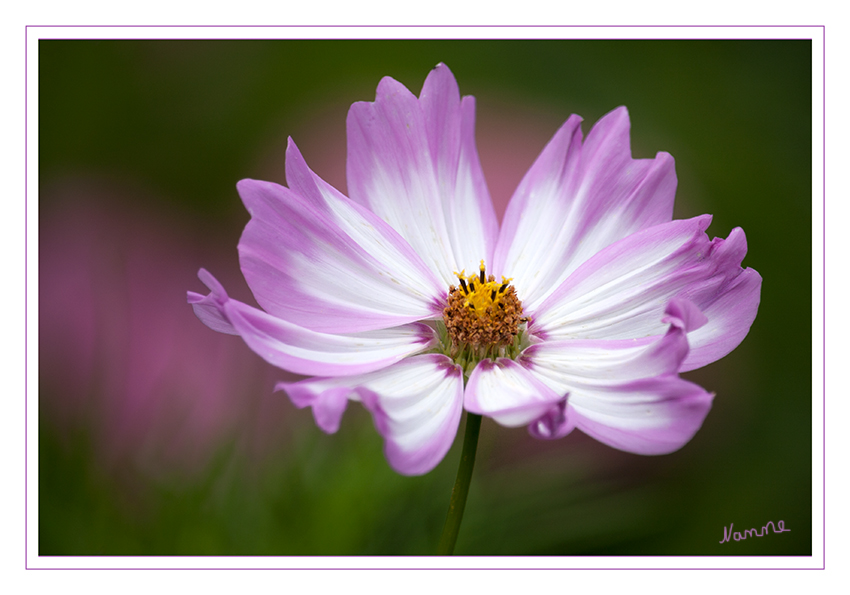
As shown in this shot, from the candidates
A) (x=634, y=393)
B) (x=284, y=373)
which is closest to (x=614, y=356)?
(x=634, y=393)

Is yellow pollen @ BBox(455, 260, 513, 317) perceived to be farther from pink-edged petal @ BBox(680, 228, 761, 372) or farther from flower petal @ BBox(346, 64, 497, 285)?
pink-edged petal @ BBox(680, 228, 761, 372)

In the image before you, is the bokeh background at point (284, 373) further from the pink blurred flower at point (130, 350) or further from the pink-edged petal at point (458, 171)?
the pink-edged petal at point (458, 171)

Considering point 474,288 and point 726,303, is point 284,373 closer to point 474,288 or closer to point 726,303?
point 474,288

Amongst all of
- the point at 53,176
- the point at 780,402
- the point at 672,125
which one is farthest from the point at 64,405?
the point at 672,125
